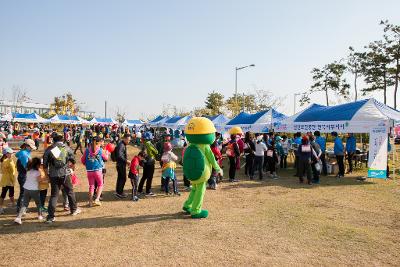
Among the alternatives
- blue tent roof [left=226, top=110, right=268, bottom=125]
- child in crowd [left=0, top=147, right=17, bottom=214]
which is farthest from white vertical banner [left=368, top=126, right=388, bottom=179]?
child in crowd [left=0, top=147, right=17, bottom=214]

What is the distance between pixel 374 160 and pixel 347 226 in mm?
6352

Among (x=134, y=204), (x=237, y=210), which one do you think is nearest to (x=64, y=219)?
(x=134, y=204)

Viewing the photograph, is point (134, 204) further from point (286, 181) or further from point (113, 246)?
point (286, 181)

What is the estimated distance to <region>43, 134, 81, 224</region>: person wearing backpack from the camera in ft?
21.2

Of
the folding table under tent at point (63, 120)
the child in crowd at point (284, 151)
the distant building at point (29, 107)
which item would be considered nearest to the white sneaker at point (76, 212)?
the child in crowd at point (284, 151)

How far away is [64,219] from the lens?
6.82 metres

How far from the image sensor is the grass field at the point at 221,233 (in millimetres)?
4875

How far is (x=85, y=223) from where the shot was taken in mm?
6547

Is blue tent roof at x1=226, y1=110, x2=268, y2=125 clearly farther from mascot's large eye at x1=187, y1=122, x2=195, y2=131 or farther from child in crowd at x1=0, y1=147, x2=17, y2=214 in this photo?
child in crowd at x1=0, y1=147, x2=17, y2=214

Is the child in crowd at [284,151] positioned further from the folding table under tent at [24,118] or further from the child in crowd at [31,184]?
the folding table under tent at [24,118]

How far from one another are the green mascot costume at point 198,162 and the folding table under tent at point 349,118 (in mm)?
7530

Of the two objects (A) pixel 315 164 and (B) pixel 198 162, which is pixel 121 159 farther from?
(A) pixel 315 164

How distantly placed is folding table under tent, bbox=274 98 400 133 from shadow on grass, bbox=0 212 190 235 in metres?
8.48

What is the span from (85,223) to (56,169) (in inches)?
50.3
